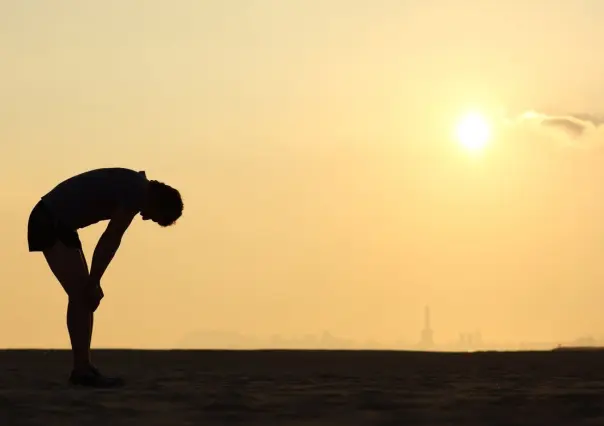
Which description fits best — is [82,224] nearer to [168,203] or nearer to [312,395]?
[168,203]

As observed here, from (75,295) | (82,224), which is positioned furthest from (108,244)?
(75,295)

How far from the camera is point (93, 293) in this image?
7.17 meters

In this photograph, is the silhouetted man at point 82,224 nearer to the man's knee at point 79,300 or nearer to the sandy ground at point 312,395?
the man's knee at point 79,300

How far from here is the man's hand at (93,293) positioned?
717cm

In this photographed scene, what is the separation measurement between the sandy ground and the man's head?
115 cm

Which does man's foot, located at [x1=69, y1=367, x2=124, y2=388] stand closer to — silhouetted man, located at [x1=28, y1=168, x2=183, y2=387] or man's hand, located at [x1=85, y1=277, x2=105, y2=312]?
silhouetted man, located at [x1=28, y1=168, x2=183, y2=387]

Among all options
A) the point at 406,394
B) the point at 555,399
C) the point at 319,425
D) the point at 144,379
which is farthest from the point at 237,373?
the point at 319,425

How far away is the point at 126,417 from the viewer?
5039mm

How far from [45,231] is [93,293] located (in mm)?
540

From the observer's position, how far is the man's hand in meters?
7.17

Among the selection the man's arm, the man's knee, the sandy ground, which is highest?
the man's arm

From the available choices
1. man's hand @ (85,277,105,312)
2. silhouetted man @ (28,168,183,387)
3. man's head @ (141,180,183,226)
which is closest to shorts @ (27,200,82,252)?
silhouetted man @ (28,168,183,387)

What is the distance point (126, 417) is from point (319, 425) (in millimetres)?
968

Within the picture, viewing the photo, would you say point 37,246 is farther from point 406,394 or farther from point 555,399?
point 555,399
